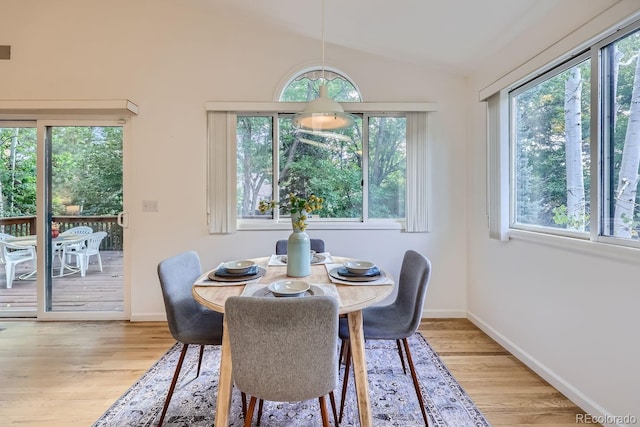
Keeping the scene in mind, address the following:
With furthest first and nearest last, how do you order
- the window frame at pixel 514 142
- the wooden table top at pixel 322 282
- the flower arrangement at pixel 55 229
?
the flower arrangement at pixel 55 229, the window frame at pixel 514 142, the wooden table top at pixel 322 282

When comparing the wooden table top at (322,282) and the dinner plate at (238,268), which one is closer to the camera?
the wooden table top at (322,282)

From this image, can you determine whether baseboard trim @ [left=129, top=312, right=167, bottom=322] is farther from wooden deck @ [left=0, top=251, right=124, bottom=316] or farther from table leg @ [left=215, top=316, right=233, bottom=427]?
table leg @ [left=215, top=316, right=233, bottom=427]

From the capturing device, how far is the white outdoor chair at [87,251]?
9.99 ft

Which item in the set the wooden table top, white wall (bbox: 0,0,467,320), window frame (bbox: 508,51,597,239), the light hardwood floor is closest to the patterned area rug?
the light hardwood floor

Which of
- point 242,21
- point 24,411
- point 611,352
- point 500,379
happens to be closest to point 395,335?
point 500,379

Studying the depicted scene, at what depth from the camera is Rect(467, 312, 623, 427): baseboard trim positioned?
1.63 m

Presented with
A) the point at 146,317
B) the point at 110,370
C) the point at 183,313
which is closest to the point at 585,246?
the point at 183,313

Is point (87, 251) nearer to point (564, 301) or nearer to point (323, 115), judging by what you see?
point (323, 115)

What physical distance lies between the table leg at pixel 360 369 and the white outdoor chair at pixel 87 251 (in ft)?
9.53

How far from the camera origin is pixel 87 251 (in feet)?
10.1

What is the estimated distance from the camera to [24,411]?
174cm

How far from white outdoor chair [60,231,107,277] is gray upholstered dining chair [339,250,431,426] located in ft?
9.06

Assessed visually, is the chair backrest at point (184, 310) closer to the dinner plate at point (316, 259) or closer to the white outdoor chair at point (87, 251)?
the dinner plate at point (316, 259)

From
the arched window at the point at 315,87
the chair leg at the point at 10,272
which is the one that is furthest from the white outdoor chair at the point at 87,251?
the arched window at the point at 315,87
